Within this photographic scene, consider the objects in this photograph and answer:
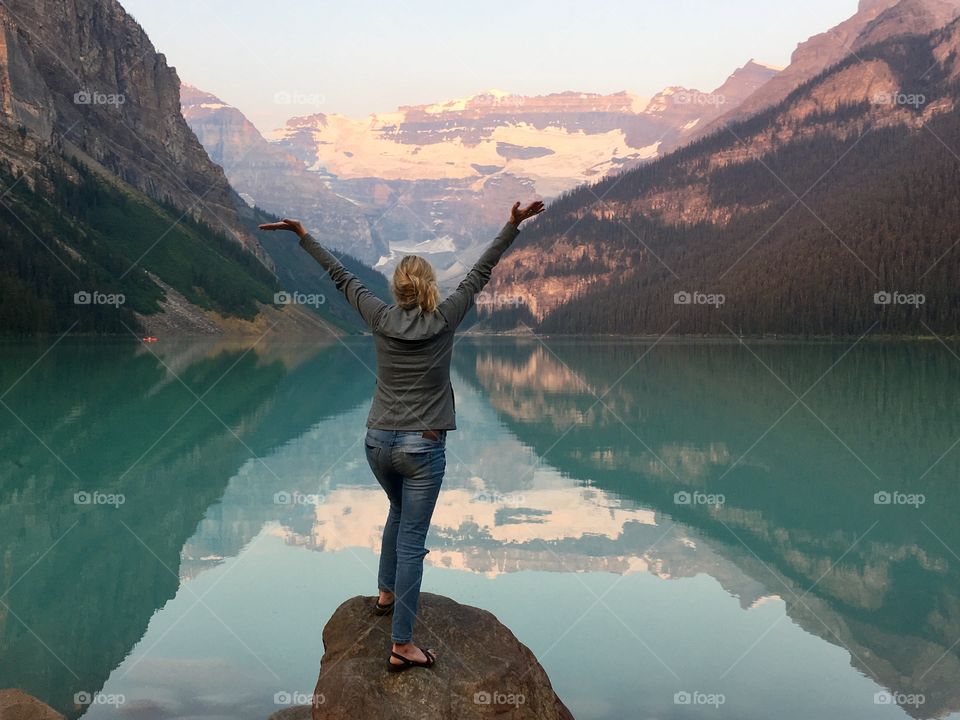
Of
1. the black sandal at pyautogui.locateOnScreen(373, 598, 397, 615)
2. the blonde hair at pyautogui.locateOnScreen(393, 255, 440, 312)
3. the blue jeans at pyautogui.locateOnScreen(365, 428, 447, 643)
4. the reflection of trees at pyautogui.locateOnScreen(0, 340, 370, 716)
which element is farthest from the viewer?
the reflection of trees at pyautogui.locateOnScreen(0, 340, 370, 716)

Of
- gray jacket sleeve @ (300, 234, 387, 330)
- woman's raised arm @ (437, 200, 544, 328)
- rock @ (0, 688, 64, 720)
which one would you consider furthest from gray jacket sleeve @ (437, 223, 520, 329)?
rock @ (0, 688, 64, 720)

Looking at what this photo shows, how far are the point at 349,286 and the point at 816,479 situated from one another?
19.9 meters

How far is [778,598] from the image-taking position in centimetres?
1427

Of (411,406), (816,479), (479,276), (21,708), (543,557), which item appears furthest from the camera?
(816,479)

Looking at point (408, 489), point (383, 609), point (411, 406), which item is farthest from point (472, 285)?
point (383, 609)

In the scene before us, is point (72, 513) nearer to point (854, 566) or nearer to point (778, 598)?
point (778, 598)

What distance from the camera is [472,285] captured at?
833cm

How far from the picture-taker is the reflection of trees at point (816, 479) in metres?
13.0

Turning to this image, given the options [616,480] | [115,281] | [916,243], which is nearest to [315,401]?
[616,480]

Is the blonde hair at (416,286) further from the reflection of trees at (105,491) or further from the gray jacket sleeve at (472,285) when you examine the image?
the reflection of trees at (105,491)

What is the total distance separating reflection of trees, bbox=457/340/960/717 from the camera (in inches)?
512

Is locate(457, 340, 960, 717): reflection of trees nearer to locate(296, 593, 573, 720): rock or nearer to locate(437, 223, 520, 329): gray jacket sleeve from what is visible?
locate(296, 593, 573, 720): rock

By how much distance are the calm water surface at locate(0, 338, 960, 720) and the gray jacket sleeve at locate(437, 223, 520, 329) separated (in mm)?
4641

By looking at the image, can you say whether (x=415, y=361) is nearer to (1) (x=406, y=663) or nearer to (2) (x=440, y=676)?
(1) (x=406, y=663)
